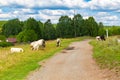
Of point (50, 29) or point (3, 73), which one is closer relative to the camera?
point (3, 73)

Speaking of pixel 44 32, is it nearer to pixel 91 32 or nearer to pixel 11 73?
pixel 91 32

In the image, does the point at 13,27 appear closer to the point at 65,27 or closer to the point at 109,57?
the point at 65,27

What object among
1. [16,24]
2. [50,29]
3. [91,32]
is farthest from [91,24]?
[16,24]

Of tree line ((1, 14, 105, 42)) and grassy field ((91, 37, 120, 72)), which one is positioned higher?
grassy field ((91, 37, 120, 72))

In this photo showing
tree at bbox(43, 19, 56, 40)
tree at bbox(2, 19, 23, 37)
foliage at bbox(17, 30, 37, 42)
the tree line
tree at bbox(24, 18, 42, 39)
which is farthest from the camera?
tree at bbox(2, 19, 23, 37)

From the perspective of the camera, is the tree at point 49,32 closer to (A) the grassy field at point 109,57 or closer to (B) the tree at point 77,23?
(B) the tree at point 77,23

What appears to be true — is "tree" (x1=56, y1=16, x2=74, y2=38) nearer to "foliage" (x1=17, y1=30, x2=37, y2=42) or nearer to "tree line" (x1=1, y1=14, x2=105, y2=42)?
"tree line" (x1=1, y1=14, x2=105, y2=42)

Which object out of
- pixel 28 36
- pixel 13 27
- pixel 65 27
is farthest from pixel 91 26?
pixel 13 27

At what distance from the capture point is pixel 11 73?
19.4m

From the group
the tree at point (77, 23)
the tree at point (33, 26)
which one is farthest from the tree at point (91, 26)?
the tree at point (33, 26)

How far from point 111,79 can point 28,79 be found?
416cm

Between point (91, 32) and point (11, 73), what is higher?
point (11, 73)

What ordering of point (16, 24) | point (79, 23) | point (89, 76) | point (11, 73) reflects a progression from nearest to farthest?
point (89, 76) → point (11, 73) → point (79, 23) → point (16, 24)

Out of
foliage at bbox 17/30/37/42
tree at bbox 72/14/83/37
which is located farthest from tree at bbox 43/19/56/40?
foliage at bbox 17/30/37/42
